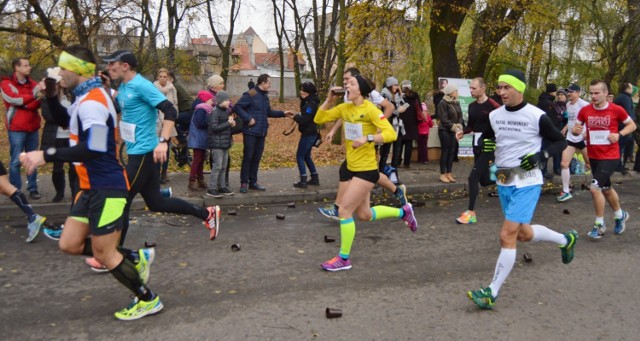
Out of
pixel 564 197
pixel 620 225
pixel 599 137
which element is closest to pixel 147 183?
pixel 599 137

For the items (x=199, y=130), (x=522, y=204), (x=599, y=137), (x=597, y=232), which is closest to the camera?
(x=522, y=204)

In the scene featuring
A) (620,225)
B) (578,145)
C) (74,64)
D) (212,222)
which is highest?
(74,64)

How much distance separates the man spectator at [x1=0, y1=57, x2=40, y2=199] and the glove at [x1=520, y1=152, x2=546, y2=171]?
244 inches

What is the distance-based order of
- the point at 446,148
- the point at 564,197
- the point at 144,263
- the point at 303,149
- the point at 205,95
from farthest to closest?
the point at 446,148 → the point at 303,149 → the point at 564,197 → the point at 205,95 → the point at 144,263

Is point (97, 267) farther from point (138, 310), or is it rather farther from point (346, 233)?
point (346, 233)

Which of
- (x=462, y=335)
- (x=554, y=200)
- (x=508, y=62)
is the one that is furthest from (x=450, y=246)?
(x=508, y=62)

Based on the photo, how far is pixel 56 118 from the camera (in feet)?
15.0

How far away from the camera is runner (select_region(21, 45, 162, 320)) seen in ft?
12.9

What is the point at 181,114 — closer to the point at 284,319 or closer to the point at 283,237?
the point at 283,237

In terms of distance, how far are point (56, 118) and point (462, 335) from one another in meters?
3.57

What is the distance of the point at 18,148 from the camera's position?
8.04 meters

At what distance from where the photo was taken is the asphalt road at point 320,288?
419cm

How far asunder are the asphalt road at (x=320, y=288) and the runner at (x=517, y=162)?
1.54ft

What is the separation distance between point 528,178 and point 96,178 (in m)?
3.46
